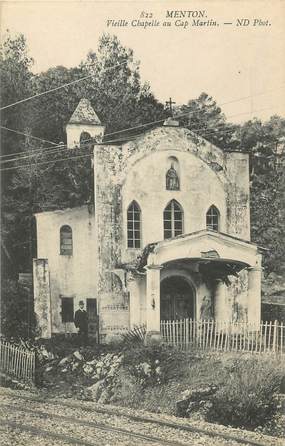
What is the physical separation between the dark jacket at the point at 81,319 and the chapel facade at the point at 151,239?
0.29 ft

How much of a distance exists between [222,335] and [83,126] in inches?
Result: 147

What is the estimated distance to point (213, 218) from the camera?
1126 centimetres

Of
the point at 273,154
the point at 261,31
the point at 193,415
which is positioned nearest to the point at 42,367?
the point at 193,415

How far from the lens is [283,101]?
9.65 m

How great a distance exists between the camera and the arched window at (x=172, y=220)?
1122 centimetres

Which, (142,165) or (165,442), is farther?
(142,165)

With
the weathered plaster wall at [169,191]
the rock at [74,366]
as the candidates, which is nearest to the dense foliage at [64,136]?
the weathered plaster wall at [169,191]

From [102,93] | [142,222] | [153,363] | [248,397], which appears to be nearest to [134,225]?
[142,222]

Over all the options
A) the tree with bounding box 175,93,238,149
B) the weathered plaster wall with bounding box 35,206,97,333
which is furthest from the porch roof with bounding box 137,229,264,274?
the tree with bounding box 175,93,238,149

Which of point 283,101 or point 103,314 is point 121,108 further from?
point 103,314

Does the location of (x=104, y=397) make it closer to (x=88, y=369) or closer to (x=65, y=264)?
(x=88, y=369)

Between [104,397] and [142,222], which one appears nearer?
[104,397]

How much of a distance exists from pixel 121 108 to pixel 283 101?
94.6 inches

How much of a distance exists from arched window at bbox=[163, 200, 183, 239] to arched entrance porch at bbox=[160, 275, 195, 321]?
776 mm
